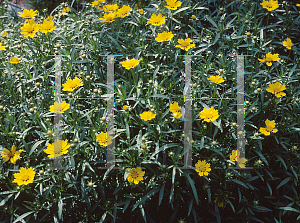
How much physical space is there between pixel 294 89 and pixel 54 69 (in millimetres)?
2408

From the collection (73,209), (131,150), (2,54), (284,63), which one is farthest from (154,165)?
(2,54)

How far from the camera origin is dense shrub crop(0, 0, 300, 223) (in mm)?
2387

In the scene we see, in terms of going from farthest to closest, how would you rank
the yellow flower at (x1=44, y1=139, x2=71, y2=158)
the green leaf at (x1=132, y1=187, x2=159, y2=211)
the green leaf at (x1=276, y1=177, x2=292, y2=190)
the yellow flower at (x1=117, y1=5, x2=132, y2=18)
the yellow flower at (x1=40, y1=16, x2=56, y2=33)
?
the yellow flower at (x1=117, y1=5, x2=132, y2=18) → the yellow flower at (x1=40, y1=16, x2=56, y2=33) → the green leaf at (x1=276, y1=177, x2=292, y2=190) → the green leaf at (x1=132, y1=187, x2=159, y2=211) → the yellow flower at (x1=44, y1=139, x2=71, y2=158)

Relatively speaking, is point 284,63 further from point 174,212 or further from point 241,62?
point 174,212

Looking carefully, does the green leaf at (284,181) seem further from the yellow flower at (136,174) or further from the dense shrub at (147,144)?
the yellow flower at (136,174)

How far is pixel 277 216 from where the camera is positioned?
2.63 metres

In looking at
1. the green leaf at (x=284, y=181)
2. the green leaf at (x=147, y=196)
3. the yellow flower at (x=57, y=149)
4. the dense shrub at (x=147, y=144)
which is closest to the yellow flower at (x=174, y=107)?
the dense shrub at (x=147, y=144)

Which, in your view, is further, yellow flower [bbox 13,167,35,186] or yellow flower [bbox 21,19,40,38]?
yellow flower [bbox 21,19,40,38]

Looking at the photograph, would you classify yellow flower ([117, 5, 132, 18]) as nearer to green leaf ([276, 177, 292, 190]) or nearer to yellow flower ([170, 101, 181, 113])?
yellow flower ([170, 101, 181, 113])

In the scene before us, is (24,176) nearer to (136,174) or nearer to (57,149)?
(57,149)

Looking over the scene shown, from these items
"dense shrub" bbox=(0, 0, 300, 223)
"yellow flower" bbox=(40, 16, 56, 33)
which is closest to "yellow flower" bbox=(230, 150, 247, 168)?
"dense shrub" bbox=(0, 0, 300, 223)

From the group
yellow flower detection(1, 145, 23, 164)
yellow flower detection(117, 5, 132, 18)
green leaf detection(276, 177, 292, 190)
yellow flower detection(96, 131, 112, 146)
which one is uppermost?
yellow flower detection(117, 5, 132, 18)

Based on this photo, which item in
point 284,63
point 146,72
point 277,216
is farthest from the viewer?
point 284,63

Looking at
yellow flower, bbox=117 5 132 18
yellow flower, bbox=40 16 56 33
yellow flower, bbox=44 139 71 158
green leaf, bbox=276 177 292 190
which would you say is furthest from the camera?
yellow flower, bbox=117 5 132 18
